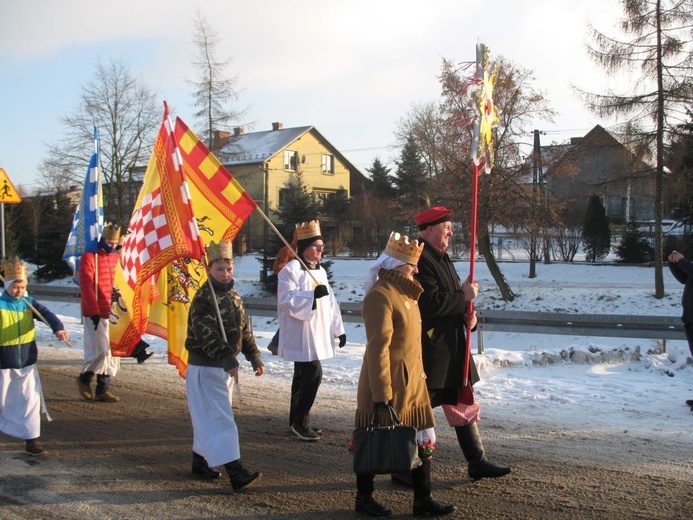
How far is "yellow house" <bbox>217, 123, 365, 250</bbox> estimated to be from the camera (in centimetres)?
4419

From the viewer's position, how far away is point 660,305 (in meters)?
19.7

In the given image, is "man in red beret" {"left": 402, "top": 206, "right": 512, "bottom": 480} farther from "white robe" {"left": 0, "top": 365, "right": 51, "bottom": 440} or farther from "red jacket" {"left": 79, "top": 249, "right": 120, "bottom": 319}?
"red jacket" {"left": 79, "top": 249, "right": 120, "bottom": 319}

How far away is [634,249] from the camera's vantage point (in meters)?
27.2

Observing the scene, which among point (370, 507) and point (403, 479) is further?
point (403, 479)

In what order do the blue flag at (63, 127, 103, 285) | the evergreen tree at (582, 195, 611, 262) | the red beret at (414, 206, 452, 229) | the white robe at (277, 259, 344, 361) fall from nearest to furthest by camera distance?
1. the red beret at (414, 206, 452, 229)
2. the white robe at (277, 259, 344, 361)
3. the blue flag at (63, 127, 103, 285)
4. the evergreen tree at (582, 195, 611, 262)

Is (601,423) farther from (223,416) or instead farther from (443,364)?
(223,416)

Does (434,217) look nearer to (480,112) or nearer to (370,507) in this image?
(480,112)

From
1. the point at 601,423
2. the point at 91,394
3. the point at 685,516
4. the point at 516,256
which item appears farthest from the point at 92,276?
the point at 516,256

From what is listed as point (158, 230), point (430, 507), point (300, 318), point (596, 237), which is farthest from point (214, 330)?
point (596, 237)

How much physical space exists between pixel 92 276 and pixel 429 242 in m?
4.75

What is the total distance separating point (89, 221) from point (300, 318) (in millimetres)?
3516

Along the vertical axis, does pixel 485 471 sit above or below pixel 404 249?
below

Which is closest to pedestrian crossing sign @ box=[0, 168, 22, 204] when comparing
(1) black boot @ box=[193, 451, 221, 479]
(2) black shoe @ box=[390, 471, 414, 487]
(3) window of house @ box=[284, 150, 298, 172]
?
(1) black boot @ box=[193, 451, 221, 479]

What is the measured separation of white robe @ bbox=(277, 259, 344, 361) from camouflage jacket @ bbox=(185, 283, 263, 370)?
784 mm
